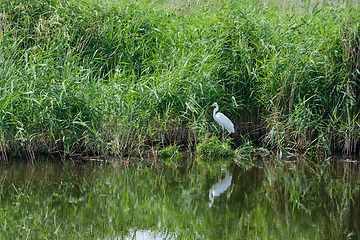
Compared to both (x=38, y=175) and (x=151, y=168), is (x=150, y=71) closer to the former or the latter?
(x=151, y=168)

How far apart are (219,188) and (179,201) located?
0.59 metres

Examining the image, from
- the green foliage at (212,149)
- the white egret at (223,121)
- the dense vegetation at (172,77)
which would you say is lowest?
the green foliage at (212,149)

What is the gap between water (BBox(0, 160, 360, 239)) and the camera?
13.4 feet

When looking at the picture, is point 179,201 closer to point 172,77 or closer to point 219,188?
point 219,188

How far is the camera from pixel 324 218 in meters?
4.38

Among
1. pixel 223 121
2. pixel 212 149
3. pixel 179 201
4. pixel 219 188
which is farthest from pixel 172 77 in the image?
pixel 179 201

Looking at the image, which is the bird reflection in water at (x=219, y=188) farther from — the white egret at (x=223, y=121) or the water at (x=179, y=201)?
the white egret at (x=223, y=121)

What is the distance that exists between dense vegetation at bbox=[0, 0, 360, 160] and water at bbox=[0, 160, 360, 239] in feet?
1.85

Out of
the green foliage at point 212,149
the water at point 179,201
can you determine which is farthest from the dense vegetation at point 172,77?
the water at point 179,201

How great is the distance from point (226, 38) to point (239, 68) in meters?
0.52

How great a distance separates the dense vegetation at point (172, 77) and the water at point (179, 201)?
56cm

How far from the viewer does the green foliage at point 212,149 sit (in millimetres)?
Answer: 6594

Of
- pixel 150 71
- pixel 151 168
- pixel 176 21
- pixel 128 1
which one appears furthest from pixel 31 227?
pixel 128 1

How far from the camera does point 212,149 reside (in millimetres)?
6578
